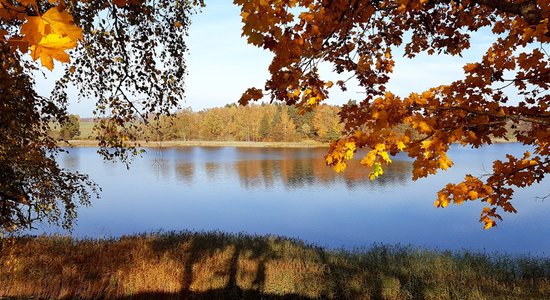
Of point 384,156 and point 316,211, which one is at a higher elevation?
point 384,156

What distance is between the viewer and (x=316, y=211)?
23.3 m

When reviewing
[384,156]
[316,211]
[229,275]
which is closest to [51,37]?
[384,156]

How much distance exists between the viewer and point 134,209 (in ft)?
78.6

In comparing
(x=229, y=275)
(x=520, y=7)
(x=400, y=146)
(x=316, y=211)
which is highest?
(x=520, y=7)

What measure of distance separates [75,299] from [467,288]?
704 cm

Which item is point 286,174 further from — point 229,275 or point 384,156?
point 384,156

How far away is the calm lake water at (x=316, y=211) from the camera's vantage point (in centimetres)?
1816

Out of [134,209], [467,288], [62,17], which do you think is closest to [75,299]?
[62,17]

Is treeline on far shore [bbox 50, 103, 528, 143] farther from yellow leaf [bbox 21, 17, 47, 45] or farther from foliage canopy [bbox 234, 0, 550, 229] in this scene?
yellow leaf [bbox 21, 17, 47, 45]

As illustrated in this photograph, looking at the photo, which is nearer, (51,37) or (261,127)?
(51,37)

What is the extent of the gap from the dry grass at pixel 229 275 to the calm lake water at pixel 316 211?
483cm

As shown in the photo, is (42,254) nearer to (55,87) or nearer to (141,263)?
(141,263)

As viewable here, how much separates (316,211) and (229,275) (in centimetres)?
1662

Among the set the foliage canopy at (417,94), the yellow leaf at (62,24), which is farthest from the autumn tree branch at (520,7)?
the yellow leaf at (62,24)
